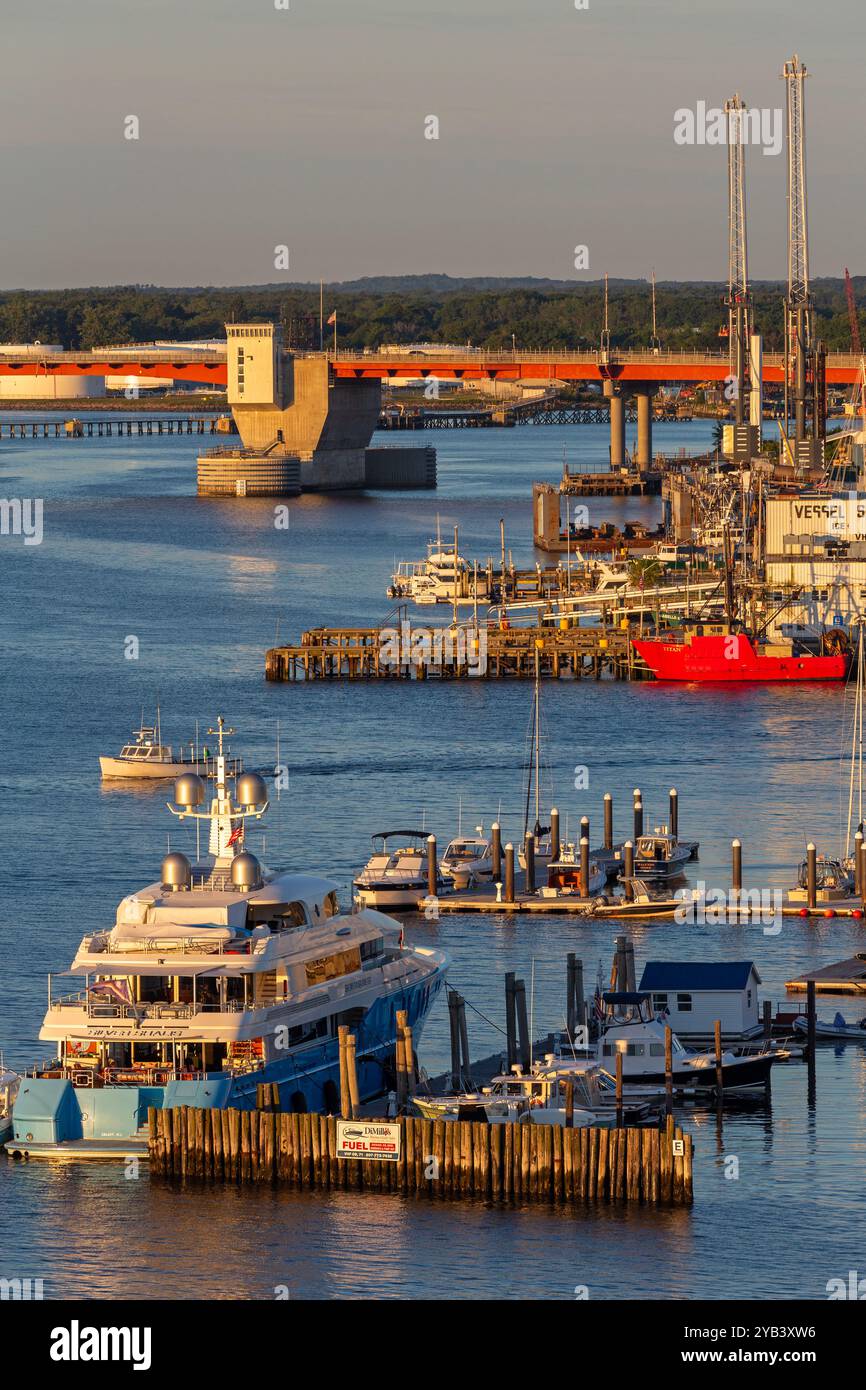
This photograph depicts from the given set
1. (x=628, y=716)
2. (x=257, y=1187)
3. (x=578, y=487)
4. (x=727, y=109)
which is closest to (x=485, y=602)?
(x=628, y=716)

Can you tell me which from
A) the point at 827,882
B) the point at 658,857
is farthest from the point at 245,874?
the point at 658,857

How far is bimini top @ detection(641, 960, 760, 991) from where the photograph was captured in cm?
3653

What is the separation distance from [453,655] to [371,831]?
26.5 meters

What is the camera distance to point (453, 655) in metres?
79.3

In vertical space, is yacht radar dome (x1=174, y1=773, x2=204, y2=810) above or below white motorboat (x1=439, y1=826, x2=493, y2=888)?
above

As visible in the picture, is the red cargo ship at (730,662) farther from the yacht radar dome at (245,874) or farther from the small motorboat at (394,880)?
the yacht radar dome at (245,874)

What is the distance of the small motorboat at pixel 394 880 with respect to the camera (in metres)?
46.4

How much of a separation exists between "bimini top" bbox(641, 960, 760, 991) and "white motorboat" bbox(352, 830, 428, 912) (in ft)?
30.5

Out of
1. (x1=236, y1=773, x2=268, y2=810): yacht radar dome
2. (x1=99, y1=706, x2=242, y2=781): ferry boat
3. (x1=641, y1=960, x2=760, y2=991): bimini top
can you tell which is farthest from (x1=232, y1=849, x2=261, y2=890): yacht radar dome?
(x1=99, y1=706, x2=242, y2=781): ferry boat

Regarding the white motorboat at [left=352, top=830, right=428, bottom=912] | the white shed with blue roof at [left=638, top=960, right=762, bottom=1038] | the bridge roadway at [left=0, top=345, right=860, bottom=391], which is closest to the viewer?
the white shed with blue roof at [left=638, top=960, right=762, bottom=1038]

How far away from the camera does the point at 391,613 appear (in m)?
92.7

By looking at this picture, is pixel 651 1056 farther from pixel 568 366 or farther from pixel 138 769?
pixel 568 366

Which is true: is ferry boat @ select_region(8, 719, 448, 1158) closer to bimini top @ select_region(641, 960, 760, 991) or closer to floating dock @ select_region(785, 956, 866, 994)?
bimini top @ select_region(641, 960, 760, 991)
